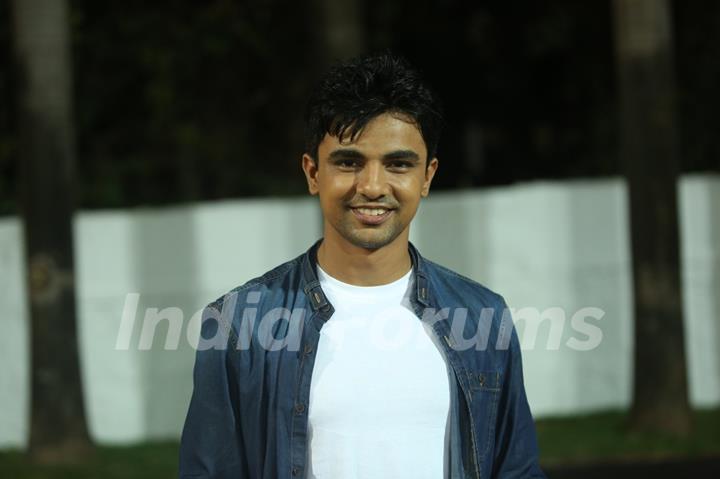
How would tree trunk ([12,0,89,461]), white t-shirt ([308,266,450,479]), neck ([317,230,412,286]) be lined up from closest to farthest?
1. white t-shirt ([308,266,450,479])
2. neck ([317,230,412,286])
3. tree trunk ([12,0,89,461])

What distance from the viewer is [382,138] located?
279cm

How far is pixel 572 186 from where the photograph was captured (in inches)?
390

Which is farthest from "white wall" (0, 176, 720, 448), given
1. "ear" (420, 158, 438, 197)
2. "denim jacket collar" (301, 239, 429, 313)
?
"ear" (420, 158, 438, 197)

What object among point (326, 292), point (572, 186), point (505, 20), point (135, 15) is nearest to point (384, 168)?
point (326, 292)

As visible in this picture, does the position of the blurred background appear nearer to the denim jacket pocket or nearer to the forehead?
the denim jacket pocket

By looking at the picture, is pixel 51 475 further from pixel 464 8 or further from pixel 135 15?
pixel 464 8

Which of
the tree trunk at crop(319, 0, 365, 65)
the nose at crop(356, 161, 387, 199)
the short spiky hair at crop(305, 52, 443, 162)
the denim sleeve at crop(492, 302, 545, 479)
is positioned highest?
the tree trunk at crop(319, 0, 365, 65)

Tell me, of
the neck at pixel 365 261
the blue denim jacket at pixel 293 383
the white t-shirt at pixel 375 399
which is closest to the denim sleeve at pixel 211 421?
the blue denim jacket at pixel 293 383

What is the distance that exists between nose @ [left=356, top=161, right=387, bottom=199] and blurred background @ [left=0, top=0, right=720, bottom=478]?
564 cm

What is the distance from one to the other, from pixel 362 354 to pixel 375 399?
104 mm

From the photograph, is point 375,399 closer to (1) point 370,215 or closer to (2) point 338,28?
(1) point 370,215

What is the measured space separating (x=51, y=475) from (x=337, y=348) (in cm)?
559

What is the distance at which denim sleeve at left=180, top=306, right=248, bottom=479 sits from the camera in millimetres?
2781

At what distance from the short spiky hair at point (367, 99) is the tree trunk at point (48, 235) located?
18.4 feet
